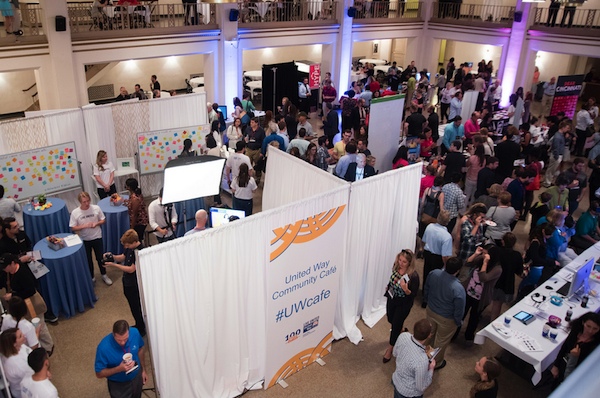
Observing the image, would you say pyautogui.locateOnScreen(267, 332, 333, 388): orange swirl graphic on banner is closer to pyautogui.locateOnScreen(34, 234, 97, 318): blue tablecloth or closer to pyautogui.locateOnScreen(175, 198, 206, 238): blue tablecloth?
pyautogui.locateOnScreen(34, 234, 97, 318): blue tablecloth

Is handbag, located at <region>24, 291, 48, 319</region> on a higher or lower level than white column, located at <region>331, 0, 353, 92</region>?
lower

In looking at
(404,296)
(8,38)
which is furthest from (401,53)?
(404,296)

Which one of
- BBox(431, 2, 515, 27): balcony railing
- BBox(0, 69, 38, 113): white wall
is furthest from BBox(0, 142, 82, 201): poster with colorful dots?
BBox(431, 2, 515, 27): balcony railing

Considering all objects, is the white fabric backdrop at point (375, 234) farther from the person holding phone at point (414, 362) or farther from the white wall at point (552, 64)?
the white wall at point (552, 64)

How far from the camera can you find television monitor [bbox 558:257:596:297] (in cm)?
578

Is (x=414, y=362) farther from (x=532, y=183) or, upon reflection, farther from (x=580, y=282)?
(x=532, y=183)

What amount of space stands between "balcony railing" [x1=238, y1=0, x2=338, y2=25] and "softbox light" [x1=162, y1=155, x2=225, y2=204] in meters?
9.55

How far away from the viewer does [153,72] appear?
19234 millimetres

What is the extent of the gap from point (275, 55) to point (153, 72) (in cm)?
560

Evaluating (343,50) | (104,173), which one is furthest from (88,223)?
(343,50)

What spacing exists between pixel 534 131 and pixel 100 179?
938 centimetres

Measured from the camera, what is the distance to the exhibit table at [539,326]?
5254 millimetres

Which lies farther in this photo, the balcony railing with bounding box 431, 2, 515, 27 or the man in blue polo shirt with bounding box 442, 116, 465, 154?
the balcony railing with bounding box 431, 2, 515, 27

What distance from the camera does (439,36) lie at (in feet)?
62.1
